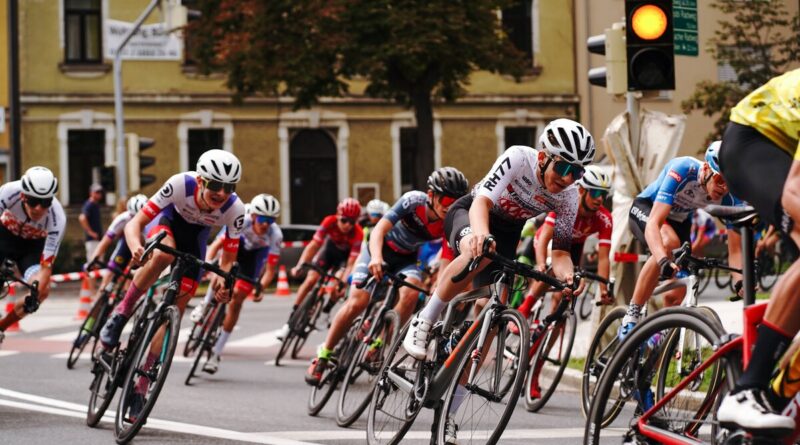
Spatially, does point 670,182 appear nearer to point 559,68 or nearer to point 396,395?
point 396,395

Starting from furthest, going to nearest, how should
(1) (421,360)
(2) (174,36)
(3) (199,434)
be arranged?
(2) (174,36)
(3) (199,434)
(1) (421,360)

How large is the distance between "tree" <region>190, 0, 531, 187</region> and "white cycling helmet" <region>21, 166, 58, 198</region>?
20.9 metres

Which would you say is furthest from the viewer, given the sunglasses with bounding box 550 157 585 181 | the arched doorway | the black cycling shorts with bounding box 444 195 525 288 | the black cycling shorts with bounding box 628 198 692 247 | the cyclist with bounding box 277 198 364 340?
the arched doorway

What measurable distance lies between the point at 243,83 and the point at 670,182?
25798 millimetres

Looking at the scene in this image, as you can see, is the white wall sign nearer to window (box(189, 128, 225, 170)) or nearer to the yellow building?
the yellow building

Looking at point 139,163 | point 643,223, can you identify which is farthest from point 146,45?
point 643,223

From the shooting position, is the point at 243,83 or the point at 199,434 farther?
the point at 243,83

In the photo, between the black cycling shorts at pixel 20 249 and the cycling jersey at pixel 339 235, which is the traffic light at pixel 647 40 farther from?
the black cycling shorts at pixel 20 249

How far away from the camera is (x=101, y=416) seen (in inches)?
375

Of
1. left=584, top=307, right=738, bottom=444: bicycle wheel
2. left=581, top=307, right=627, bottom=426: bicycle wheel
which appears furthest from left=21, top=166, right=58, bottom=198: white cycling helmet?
left=584, top=307, right=738, bottom=444: bicycle wheel

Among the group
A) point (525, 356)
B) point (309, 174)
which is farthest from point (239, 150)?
point (525, 356)

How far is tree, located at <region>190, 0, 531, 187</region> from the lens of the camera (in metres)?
32.7

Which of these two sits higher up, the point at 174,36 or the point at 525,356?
the point at 174,36

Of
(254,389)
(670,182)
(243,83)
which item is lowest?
(254,389)
